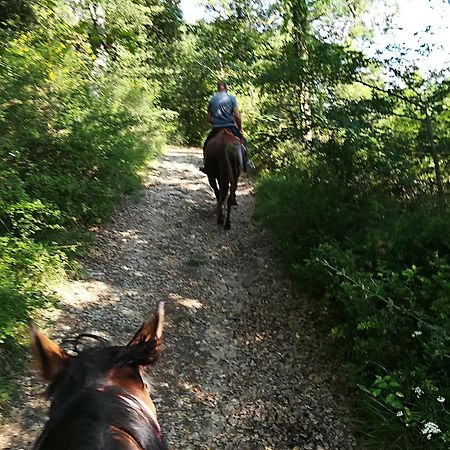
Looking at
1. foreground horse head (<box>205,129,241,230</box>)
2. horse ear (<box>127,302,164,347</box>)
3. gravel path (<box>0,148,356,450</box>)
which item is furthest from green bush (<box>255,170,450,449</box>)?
horse ear (<box>127,302,164,347</box>)

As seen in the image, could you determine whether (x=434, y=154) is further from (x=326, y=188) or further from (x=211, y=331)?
(x=211, y=331)

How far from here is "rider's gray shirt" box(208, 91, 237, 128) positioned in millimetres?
8023

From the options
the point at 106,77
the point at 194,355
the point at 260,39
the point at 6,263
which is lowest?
the point at 194,355

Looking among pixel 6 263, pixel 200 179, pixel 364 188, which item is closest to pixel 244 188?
pixel 200 179

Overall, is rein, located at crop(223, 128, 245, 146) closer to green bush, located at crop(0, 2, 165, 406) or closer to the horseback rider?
the horseback rider

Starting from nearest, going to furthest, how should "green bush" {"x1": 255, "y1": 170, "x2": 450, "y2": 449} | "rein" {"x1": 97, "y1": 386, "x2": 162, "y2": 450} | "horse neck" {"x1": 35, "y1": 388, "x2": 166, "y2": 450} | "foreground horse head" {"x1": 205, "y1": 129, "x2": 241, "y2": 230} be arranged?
1. "horse neck" {"x1": 35, "y1": 388, "x2": 166, "y2": 450}
2. "rein" {"x1": 97, "y1": 386, "x2": 162, "y2": 450}
3. "green bush" {"x1": 255, "y1": 170, "x2": 450, "y2": 449}
4. "foreground horse head" {"x1": 205, "y1": 129, "x2": 241, "y2": 230}

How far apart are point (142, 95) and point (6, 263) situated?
781 centimetres

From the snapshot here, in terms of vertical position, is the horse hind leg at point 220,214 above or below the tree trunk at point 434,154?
below

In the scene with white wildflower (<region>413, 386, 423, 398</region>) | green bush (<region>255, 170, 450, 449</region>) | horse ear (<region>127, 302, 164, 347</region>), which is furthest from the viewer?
green bush (<region>255, 170, 450, 449</region>)

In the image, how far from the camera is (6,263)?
4.26 m

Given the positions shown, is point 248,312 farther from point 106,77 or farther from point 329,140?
point 106,77

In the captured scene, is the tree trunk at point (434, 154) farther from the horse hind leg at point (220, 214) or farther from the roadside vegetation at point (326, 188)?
the horse hind leg at point (220, 214)

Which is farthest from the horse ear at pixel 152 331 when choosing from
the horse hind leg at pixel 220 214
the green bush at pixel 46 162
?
the horse hind leg at pixel 220 214

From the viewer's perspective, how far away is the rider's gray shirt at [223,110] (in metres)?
8.02
